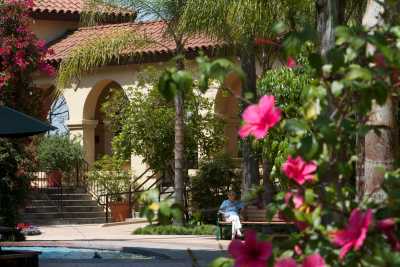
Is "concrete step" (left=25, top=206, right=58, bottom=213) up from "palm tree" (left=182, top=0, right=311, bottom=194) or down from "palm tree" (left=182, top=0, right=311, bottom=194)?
down

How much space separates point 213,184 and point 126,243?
624 cm

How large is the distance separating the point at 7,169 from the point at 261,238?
13.9 m

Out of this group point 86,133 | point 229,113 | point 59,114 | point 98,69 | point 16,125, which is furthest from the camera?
point 59,114

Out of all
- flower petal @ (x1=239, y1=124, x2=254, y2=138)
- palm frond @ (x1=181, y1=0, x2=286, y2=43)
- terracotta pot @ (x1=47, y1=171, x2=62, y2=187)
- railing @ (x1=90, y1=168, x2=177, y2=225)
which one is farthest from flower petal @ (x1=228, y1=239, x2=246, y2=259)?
terracotta pot @ (x1=47, y1=171, x2=62, y2=187)

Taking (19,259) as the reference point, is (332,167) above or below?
above

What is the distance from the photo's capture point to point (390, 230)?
124 inches

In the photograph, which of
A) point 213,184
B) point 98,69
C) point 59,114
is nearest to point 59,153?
point 98,69

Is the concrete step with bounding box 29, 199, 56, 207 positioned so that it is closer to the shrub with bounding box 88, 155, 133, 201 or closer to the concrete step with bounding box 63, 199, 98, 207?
the concrete step with bounding box 63, 199, 98, 207

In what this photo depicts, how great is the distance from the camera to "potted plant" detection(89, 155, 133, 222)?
80.8 ft

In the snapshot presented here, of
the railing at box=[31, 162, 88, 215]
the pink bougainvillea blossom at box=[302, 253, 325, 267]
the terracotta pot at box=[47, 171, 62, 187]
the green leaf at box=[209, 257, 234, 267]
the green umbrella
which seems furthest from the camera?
the terracotta pot at box=[47, 171, 62, 187]

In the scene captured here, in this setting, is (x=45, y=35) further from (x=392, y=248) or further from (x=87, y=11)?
(x=392, y=248)

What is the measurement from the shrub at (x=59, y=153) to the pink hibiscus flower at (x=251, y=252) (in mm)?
22718

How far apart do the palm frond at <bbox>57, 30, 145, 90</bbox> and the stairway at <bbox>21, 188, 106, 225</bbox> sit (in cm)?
542

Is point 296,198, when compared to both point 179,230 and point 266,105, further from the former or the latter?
point 179,230
